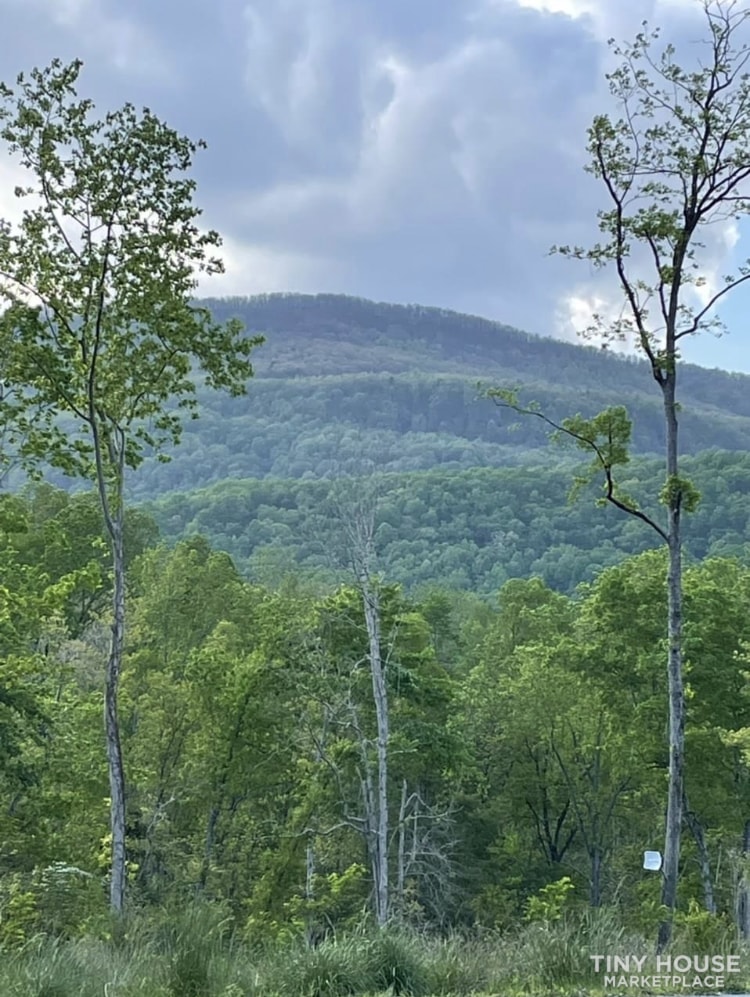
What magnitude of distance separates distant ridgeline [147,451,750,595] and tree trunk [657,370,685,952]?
2044 inches

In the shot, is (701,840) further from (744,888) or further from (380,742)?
(380,742)

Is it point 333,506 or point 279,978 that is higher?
point 333,506

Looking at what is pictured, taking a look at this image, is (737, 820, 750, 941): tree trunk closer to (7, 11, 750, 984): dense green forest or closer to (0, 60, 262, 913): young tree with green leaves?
(7, 11, 750, 984): dense green forest

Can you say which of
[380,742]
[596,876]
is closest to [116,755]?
[380,742]

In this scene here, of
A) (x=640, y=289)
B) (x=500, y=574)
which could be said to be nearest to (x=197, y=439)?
(x=500, y=574)

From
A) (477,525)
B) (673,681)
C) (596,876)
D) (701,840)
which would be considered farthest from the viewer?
(477,525)

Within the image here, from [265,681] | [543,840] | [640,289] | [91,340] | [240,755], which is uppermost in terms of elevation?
[640,289]

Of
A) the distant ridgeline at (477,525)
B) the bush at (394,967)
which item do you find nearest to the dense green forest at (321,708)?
the bush at (394,967)

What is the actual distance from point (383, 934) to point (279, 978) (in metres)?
0.90

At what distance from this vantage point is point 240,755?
25250 mm

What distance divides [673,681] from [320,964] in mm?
7043

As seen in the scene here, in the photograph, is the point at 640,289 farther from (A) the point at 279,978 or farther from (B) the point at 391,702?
(B) the point at 391,702

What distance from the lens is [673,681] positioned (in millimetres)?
11664

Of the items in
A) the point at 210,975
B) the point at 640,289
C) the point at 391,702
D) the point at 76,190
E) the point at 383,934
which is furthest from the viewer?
the point at 391,702
